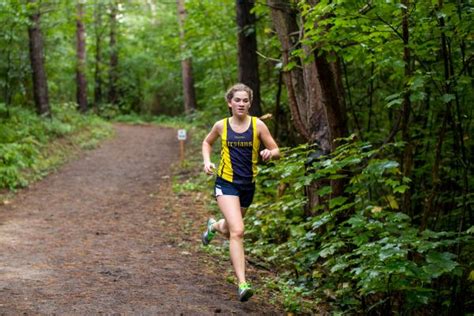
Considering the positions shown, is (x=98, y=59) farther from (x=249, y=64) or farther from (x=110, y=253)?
(x=110, y=253)

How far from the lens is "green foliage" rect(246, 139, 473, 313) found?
191 inches

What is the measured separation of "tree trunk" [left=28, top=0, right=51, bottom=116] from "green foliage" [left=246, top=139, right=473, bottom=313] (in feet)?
39.0

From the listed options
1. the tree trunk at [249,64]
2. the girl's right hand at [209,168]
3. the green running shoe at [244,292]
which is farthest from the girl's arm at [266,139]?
the tree trunk at [249,64]

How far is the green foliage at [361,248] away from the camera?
4855 millimetres

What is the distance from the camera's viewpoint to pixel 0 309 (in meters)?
4.95

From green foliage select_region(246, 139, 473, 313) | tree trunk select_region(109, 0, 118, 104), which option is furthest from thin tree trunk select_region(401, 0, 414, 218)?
tree trunk select_region(109, 0, 118, 104)

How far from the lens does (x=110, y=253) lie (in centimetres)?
745

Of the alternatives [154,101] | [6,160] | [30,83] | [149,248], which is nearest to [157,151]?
[30,83]

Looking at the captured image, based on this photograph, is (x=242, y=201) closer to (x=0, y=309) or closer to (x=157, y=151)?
(x=0, y=309)

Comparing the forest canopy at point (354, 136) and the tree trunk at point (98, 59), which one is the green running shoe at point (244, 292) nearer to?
the forest canopy at point (354, 136)

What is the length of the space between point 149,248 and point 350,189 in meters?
3.37

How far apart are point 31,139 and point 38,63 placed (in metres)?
3.72

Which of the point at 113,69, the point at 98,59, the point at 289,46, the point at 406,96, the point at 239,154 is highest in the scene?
the point at 98,59

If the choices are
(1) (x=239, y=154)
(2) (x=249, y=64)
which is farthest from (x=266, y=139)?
(2) (x=249, y=64)
